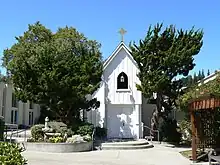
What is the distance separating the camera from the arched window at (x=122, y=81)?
82.1 ft

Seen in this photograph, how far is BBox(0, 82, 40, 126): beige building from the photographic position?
29.9 meters

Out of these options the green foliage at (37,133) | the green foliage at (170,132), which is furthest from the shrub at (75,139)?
the green foliage at (170,132)

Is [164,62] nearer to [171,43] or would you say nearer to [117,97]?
[171,43]

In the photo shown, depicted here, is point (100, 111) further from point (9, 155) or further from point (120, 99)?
point (9, 155)

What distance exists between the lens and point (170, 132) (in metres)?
23.3

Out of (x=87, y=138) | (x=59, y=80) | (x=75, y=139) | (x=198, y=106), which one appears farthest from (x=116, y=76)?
(x=198, y=106)

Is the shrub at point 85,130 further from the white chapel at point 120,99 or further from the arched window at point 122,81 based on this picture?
the arched window at point 122,81

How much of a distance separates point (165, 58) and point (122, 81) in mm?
4709

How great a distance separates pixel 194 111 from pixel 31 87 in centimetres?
1065

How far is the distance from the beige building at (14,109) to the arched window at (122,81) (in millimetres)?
10027

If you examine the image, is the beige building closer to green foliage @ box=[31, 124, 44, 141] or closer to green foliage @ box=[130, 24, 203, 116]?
green foliage @ box=[31, 124, 44, 141]

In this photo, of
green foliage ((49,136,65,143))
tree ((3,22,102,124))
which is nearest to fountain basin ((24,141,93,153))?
green foliage ((49,136,65,143))

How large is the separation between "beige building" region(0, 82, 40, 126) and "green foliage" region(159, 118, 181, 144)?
1365 centimetres

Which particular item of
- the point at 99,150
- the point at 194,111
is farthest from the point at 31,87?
the point at 194,111
